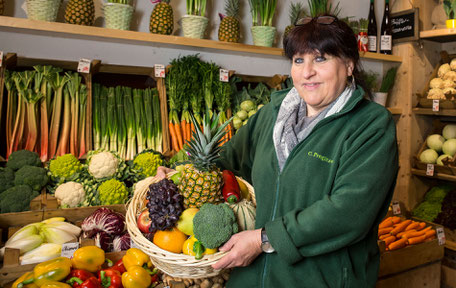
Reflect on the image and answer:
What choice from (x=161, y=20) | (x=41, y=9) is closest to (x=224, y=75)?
(x=161, y=20)

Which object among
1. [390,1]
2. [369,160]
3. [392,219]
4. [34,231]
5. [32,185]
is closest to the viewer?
[369,160]

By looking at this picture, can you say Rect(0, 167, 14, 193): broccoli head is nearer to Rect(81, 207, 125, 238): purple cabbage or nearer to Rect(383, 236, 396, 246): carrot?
Rect(81, 207, 125, 238): purple cabbage

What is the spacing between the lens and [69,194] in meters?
2.41

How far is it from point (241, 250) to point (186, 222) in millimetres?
260

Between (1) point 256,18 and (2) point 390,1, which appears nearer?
(1) point 256,18

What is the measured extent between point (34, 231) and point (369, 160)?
174 cm

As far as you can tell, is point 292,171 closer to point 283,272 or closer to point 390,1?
point 283,272

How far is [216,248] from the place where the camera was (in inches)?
53.4

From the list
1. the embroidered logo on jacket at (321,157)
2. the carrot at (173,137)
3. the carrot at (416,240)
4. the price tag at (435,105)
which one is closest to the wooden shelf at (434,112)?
the price tag at (435,105)

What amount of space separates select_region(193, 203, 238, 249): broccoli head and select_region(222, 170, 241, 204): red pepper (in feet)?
0.46

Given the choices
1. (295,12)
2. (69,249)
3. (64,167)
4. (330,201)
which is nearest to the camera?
(330,201)

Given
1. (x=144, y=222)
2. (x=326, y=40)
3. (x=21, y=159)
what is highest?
(x=326, y=40)

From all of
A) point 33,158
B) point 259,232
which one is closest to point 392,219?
point 259,232

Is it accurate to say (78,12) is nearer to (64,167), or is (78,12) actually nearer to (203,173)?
(64,167)
